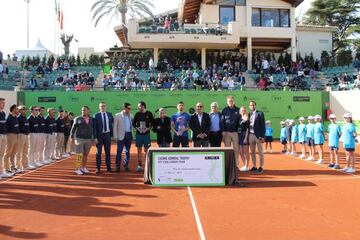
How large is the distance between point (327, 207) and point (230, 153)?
2.97 meters

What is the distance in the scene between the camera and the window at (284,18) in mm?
36875

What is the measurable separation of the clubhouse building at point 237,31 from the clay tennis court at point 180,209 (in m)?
23.6

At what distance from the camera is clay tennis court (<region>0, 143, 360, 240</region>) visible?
20.1ft

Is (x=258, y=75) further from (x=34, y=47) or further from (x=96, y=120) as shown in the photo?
(x=34, y=47)

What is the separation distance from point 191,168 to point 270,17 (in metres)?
29.7

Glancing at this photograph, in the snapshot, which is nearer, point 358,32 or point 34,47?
point 358,32

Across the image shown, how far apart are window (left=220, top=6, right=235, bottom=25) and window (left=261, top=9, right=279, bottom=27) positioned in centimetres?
268

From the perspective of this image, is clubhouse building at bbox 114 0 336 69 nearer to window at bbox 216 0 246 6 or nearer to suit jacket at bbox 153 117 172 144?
window at bbox 216 0 246 6

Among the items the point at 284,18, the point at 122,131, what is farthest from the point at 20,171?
the point at 284,18

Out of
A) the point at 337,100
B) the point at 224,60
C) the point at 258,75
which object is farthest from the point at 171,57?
the point at 337,100

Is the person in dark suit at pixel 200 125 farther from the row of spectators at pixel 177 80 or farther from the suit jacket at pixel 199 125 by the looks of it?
the row of spectators at pixel 177 80

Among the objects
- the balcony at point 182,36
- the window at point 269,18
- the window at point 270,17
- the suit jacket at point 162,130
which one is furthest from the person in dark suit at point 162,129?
the window at point 269,18

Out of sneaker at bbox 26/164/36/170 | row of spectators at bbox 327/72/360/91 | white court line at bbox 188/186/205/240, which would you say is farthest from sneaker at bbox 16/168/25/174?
row of spectators at bbox 327/72/360/91

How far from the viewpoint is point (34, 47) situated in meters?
54.3
